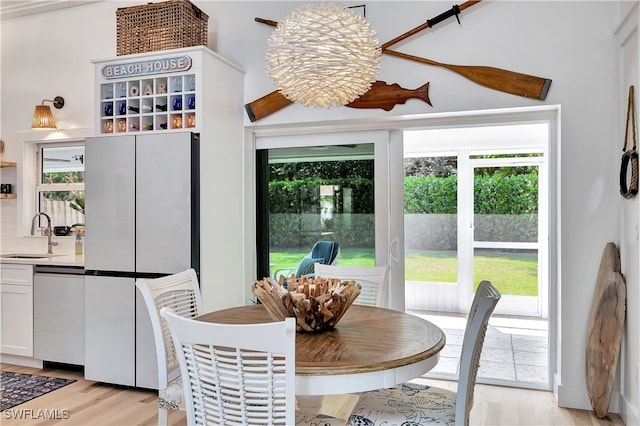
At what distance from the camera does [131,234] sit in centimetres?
338

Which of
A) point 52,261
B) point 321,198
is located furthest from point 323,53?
point 52,261

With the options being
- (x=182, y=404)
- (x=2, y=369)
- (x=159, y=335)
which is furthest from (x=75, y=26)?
(x=182, y=404)

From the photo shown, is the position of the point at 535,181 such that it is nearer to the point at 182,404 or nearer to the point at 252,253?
the point at 252,253

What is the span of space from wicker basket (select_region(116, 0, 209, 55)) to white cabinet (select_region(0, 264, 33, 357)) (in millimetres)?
1980

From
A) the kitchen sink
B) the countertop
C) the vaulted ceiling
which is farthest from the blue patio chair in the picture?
the vaulted ceiling

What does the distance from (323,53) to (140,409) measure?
2528 millimetres

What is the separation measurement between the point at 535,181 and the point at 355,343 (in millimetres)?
3934

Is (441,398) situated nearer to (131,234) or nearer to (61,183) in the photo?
(131,234)

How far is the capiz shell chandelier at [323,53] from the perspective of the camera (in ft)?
6.60

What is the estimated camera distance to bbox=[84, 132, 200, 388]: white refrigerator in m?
3.28

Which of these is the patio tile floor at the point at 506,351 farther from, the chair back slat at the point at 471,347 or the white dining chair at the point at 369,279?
the chair back slat at the point at 471,347

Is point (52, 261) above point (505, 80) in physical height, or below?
below

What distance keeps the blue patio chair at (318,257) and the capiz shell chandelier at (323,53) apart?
1774mm

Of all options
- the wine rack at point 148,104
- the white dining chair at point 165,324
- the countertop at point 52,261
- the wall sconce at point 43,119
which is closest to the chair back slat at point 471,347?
the white dining chair at point 165,324
